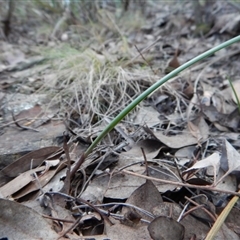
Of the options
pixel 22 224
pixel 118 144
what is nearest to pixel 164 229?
pixel 22 224

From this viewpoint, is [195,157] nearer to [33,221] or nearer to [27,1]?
[33,221]

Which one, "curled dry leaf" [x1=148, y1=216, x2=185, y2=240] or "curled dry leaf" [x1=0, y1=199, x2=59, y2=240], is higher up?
"curled dry leaf" [x1=0, y1=199, x2=59, y2=240]

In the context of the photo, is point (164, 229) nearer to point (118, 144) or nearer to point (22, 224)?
point (22, 224)

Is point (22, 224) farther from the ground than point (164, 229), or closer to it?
farther from the ground

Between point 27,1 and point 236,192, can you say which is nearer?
point 236,192

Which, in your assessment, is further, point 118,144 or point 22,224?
point 118,144

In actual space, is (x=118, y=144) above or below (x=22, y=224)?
below

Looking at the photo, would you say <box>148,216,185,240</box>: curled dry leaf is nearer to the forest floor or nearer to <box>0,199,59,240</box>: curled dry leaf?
the forest floor

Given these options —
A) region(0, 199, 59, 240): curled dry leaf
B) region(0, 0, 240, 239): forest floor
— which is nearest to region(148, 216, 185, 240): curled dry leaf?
region(0, 0, 240, 239): forest floor

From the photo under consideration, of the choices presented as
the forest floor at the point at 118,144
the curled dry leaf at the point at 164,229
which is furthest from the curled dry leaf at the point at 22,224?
the curled dry leaf at the point at 164,229

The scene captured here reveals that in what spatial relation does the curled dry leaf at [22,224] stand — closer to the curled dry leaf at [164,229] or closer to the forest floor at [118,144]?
the forest floor at [118,144]

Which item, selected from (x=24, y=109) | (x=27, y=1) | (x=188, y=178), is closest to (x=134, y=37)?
(x=27, y=1)
